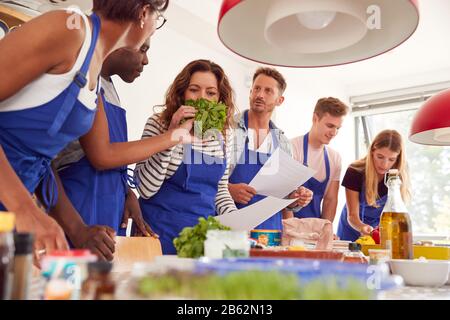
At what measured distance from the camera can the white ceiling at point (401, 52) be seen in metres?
3.93

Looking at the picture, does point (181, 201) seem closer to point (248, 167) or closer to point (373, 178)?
point (248, 167)

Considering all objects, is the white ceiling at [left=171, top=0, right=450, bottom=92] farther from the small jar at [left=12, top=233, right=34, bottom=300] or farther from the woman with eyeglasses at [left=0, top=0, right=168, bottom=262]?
the small jar at [left=12, top=233, right=34, bottom=300]

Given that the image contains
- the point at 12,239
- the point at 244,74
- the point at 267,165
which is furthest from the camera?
the point at 244,74

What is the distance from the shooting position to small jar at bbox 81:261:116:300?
516 millimetres

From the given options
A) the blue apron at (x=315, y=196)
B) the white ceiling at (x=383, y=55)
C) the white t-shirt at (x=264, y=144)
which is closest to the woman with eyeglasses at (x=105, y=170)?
the white t-shirt at (x=264, y=144)

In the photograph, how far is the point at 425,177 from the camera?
5836 mm

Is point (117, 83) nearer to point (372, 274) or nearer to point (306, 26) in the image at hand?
point (306, 26)

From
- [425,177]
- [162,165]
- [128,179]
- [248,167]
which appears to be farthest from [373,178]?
[425,177]

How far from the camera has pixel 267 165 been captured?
173 cm

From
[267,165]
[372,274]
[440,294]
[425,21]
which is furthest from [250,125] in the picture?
[425,21]

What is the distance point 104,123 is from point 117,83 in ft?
7.76

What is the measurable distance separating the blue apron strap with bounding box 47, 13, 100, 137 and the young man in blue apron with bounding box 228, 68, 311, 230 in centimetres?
139

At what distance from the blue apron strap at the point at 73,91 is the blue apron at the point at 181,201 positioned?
2.45 feet

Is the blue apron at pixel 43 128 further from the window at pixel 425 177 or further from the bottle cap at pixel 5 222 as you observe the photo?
Result: the window at pixel 425 177
